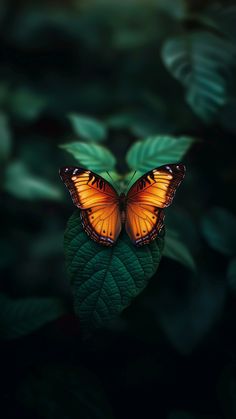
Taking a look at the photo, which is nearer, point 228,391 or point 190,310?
point 228,391

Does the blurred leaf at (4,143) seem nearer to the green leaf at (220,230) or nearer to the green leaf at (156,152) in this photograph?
the green leaf at (156,152)

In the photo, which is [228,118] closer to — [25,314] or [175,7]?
[175,7]

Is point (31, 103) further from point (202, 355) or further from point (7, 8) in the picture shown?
point (202, 355)

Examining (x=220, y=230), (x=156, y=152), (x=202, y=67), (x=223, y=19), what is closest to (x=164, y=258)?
(x=220, y=230)

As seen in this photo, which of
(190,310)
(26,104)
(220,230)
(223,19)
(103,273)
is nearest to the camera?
(103,273)

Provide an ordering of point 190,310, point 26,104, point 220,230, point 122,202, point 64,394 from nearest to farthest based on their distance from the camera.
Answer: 1. point 122,202
2. point 64,394
3. point 220,230
4. point 190,310
5. point 26,104

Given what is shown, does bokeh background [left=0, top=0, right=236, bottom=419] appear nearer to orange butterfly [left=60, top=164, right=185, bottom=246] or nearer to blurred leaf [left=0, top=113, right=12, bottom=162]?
blurred leaf [left=0, top=113, right=12, bottom=162]

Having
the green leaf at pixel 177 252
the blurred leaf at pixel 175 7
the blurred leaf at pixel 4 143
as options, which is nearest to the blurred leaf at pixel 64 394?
the green leaf at pixel 177 252
